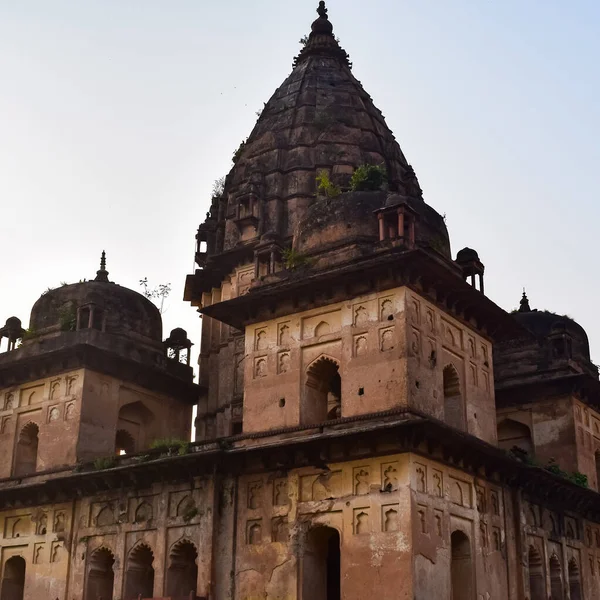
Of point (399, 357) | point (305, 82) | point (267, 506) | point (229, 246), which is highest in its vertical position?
point (305, 82)

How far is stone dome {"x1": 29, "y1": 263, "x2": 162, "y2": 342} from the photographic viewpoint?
27.7m

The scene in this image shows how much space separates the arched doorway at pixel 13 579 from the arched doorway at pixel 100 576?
112 inches

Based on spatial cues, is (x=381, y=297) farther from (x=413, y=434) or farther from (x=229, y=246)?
(x=229, y=246)

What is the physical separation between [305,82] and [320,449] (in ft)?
54.7

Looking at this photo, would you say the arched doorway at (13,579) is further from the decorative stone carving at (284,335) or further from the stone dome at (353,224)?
the stone dome at (353,224)

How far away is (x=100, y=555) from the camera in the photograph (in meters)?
24.1

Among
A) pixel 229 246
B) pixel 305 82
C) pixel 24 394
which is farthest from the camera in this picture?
pixel 305 82

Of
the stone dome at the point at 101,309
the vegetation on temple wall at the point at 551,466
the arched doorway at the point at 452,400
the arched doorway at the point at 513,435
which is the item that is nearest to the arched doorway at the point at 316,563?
the arched doorway at the point at 452,400

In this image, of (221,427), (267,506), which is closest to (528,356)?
(221,427)

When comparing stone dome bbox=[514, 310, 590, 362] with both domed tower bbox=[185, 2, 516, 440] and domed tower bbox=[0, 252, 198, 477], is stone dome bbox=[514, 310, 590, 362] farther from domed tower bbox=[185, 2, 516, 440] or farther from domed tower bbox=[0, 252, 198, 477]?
domed tower bbox=[0, 252, 198, 477]

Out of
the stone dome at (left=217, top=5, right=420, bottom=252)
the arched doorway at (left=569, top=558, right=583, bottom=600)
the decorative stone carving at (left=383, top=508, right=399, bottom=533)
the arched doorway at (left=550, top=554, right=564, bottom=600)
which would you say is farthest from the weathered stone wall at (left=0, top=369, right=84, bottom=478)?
the arched doorway at (left=569, top=558, right=583, bottom=600)

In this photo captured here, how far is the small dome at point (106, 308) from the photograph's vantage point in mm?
28078

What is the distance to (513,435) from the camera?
28.7 metres

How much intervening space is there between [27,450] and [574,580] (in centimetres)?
1460
